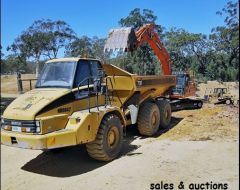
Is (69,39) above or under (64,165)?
above

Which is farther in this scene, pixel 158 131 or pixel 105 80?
pixel 158 131

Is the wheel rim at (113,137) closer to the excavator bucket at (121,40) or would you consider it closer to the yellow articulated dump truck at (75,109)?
the yellow articulated dump truck at (75,109)

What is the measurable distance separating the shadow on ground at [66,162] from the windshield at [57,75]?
1749mm

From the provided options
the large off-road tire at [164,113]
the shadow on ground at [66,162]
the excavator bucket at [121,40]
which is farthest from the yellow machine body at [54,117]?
the large off-road tire at [164,113]

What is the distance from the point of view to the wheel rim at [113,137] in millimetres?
8812

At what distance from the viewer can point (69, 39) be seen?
4194 centimetres

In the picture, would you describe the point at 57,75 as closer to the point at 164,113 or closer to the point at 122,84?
the point at 122,84

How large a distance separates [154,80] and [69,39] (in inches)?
1236

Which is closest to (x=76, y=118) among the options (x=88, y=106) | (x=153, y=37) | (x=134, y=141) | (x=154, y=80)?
(x=88, y=106)

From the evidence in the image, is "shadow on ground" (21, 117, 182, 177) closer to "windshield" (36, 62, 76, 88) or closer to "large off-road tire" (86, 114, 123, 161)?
"large off-road tire" (86, 114, 123, 161)

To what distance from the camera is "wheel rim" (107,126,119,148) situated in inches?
347

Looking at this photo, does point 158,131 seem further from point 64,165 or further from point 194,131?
point 64,165

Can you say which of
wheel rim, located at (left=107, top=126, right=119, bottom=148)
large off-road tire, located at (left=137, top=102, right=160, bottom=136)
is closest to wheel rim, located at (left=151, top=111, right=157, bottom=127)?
large off-road tire, located at (left=137, top=102, right=160, bottom=136)

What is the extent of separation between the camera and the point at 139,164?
27.5 ft
